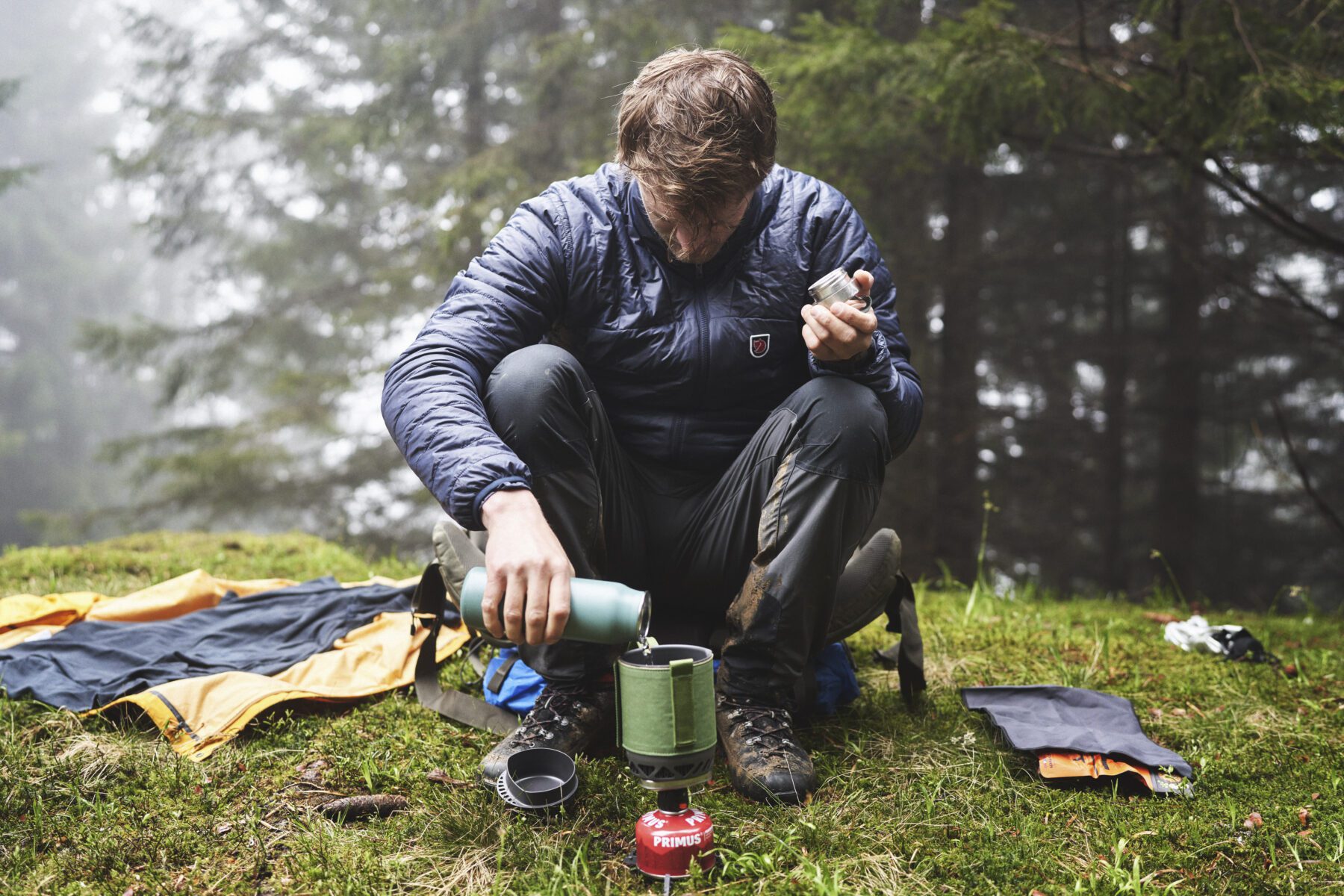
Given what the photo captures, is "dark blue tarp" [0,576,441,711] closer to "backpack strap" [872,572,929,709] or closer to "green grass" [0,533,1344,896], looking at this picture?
"green grass" [0,533,1344,896]

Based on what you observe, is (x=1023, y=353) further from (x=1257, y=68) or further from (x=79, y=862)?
(x=79, y=862)

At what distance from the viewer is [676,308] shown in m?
2.40

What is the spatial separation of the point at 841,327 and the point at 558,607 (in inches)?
37.0

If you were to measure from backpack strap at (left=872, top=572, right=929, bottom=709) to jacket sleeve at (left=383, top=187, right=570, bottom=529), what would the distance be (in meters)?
1.35

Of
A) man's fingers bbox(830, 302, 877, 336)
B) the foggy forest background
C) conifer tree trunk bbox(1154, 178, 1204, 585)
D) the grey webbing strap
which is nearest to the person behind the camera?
man's fingers bbox(830, 302, 877, 336)

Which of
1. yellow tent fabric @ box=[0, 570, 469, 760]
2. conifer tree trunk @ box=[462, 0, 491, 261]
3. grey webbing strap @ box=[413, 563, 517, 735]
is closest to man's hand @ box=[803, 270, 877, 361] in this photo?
grey webbing strap @ box=[413, 563, 517, 735]

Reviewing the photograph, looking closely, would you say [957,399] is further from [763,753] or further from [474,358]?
[474,358]

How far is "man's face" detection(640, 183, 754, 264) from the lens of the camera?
7.29ft

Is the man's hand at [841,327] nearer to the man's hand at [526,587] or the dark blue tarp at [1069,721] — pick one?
the man's hand at [526,587]

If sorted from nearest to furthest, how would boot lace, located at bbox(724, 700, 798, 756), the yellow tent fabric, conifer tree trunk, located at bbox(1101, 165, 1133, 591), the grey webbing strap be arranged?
boot lace, located at bbox(724, 700, 798, 756) → the yellow tent fabric → the grey webbing strap → conifer tree trunk, located at bbox(1101, 165, 1133, 591)

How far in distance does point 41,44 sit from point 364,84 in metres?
34.9

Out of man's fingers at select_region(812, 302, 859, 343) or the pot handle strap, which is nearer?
the pot handle strap

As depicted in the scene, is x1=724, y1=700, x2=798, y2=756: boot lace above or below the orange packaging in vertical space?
above

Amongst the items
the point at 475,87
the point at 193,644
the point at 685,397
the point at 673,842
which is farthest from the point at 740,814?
the point at 475,87
